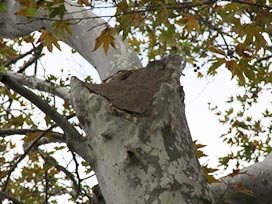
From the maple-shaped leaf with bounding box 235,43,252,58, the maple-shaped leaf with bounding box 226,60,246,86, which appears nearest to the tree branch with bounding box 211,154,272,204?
the maple-shaped leaf with bounding box 226,60,246,86

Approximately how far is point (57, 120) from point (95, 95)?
0.18 metres

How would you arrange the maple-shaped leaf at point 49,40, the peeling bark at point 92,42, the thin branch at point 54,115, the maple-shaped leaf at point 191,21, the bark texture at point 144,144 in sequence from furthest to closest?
the maple-shaped leaf at point 191,21 < the maple-shaped leaf at point 49,40 < the peeling bark at point 92,42 < the thin branch at point 54,115 < the bark texture at point 144,144

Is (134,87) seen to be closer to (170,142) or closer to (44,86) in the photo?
(170,142)

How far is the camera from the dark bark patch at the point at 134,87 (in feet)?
5.52

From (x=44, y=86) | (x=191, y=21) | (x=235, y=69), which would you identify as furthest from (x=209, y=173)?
(x=44, y=86)

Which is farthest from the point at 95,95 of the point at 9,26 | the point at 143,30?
the point at 143,30

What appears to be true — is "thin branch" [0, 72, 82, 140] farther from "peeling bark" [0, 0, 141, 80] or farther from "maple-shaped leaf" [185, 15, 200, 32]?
"maple-shaped leaf" [185, 15, 200, 32]

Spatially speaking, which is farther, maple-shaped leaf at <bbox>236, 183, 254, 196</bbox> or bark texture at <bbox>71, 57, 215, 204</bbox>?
maple-shaped leaf at <bbox>236, 183, 254, 196</bbox>

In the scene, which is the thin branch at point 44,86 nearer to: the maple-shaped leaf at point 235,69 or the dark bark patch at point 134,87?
the dark bark patch at point 134,87

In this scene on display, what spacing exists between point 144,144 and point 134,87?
0.36 metres

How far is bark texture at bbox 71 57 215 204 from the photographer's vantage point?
147cm

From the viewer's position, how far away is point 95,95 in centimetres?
175

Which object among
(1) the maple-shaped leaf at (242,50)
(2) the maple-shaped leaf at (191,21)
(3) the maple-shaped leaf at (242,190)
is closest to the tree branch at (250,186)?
(3) the maple-shaped leaf at (242,190)

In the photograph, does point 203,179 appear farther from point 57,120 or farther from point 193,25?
point 193,25
